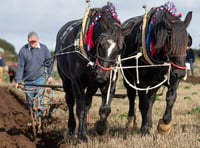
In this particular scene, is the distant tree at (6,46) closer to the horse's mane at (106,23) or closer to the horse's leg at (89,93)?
the horse's leg at (89,93)

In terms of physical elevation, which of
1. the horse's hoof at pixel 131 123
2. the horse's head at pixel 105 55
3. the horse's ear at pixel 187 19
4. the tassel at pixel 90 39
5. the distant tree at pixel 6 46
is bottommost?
the horse's hoof at pixel 131 123

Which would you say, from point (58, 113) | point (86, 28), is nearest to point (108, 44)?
point (86, 28)

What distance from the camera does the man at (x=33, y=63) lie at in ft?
25.2

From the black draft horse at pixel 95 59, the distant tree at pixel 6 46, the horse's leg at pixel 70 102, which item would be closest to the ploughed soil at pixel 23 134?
the horse's leg at pixel 70 102

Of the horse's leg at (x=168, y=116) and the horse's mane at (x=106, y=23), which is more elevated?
the horse's mane at (x=106, y=23)

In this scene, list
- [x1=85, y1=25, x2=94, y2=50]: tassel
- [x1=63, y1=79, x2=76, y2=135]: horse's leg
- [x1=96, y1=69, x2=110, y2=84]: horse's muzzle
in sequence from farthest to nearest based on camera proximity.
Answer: [x1=63, y1=79, x2=76, y2=135]: horse's leg → [x1=85, y1=25, x2=94, y2=50]: tassel → [x1=96, y1=69, x2=110, y2=84]: horse's muzzle

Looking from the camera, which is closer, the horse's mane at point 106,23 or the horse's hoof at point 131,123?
the horse's mane at point 106,23

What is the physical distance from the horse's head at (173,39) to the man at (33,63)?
296 centimetres

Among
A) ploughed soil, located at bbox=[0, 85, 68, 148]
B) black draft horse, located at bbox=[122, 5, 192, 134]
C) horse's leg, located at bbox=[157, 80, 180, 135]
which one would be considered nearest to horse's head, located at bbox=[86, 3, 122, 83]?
black draft horse, located at bbox=[122, 5, 192, 134]

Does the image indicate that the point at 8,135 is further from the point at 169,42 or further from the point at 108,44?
the point at 169,42

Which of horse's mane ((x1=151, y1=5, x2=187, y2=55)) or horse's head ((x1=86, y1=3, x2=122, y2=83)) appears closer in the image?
horse's head ((x1=86, y1=3, x2=122, y2=83))

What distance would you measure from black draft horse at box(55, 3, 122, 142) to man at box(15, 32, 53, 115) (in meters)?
1.01

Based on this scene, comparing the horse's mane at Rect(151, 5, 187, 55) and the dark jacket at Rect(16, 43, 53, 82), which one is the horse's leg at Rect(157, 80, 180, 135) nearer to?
the horse's mane at Rect(151, 5, 187, 55)

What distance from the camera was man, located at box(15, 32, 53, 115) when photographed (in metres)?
7.68
